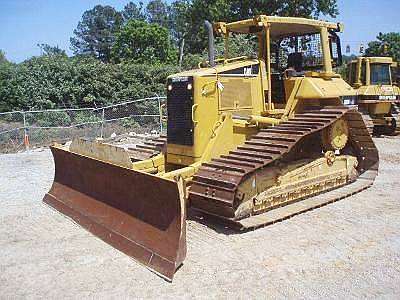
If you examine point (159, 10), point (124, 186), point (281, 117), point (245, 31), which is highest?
point (159, 10)

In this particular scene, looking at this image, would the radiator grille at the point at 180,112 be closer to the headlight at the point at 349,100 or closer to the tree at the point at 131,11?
the headlight at the point at 349,100

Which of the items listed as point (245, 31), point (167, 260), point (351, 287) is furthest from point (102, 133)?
point (351, 287)

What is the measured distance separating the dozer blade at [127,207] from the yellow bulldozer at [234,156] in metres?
0.02

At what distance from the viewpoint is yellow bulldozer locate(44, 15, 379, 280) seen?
540 cm

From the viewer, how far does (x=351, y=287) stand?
4.16 meters

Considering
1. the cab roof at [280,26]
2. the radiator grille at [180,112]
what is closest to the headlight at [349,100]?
the cab roof at [280,26]

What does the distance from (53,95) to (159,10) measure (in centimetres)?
6934

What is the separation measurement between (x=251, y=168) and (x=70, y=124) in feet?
38.8

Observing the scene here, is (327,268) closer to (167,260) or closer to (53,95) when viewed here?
(167,260)

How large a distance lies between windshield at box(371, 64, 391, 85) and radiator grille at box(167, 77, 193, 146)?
11.4 meters

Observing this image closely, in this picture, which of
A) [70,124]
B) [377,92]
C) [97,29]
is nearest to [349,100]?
[377,92]

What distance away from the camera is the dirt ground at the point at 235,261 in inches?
166

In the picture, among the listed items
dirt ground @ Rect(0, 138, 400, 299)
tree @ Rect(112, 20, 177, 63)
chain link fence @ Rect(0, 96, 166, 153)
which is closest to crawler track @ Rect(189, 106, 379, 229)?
dirt ground @ Rect(0, 138, 400, 299)

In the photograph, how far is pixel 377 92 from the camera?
1517cm
